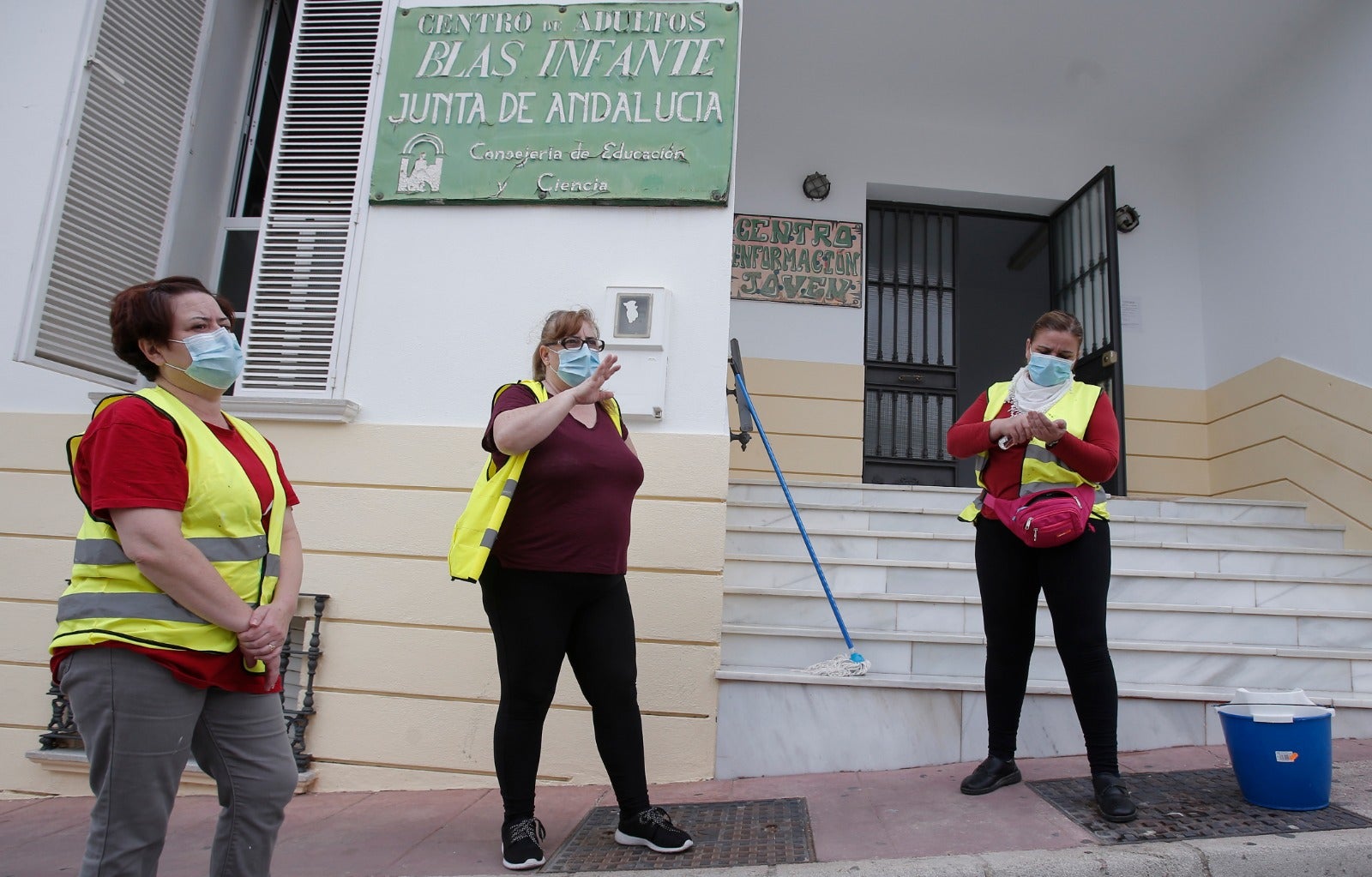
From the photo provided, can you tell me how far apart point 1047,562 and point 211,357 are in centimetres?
227

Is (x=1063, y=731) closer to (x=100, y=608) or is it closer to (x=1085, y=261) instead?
(x=100, y=608)

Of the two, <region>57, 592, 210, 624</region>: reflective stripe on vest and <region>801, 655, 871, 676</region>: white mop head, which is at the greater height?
<region>57, 592, 210, 624</region>: reflective stripe on vest

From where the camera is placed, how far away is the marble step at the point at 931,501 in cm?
481

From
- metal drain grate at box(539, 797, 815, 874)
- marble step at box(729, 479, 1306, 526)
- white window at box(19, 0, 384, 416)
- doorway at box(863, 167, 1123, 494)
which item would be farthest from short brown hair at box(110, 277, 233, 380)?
doorway at box(863, 167, 1123, 494)

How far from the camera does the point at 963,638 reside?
3.55m

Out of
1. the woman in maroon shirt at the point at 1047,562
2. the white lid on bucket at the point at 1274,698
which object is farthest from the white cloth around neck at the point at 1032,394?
the white lid on bucket at the point at 1274,698

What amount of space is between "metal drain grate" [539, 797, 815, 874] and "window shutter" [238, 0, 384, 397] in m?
2.17

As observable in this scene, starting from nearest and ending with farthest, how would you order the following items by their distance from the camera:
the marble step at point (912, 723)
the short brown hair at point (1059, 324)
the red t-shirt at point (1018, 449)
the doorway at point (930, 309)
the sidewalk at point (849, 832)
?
the sidewalk at point (849, 832), the red t-shirt at point (1018, 449), the short brown hair at point (1059, 324), the marble step at point (912, 723), the doorway at point (930, 309)

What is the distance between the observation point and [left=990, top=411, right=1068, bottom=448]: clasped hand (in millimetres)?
2480

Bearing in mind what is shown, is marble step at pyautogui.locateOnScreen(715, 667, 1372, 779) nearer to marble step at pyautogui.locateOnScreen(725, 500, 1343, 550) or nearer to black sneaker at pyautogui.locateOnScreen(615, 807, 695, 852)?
black sneaker at pyautogui.locateOnScreen(615, 807, 695, 852)

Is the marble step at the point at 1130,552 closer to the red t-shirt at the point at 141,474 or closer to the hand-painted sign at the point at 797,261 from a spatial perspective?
the hand-painted sign at the point at 797,261

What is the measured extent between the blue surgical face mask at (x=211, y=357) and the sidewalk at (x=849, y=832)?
1461 mm

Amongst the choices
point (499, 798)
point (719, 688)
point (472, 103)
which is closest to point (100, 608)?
point (499, 798)

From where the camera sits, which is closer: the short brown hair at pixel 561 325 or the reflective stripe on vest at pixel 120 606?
the reflective stripe on vest at pixel 120 606
